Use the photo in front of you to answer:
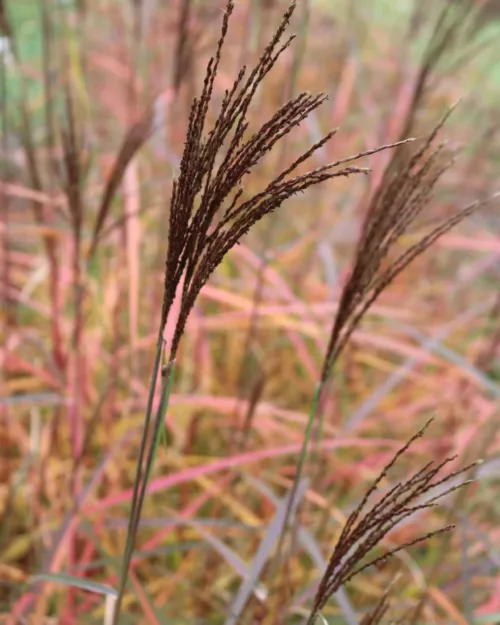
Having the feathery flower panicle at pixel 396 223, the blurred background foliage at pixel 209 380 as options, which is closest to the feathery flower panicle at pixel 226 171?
the feathery flower panicle at pixel 396 223

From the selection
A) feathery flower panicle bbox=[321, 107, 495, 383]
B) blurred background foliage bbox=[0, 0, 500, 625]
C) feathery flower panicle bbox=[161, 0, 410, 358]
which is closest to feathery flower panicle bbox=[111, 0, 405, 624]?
feathery flower panicle bbox=[161, 0, 410, 358]

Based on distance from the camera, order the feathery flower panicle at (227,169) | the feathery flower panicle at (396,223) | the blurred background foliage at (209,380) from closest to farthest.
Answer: the feathery flower panicle at (227,169)
the feathery flower panicle at (396,223)
the blurred background foliage at (209,380)

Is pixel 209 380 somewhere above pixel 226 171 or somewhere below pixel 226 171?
below

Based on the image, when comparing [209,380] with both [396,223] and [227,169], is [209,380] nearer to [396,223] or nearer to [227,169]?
[396,223]

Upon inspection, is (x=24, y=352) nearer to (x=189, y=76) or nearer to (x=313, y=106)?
(x=189, y=76)

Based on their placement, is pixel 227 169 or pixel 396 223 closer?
pixel 227 169

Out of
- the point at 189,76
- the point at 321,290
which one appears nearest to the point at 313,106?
the point at 189,76

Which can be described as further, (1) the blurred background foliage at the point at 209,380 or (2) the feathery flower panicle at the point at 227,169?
(1) the blurred background foliage at the point at 209,380

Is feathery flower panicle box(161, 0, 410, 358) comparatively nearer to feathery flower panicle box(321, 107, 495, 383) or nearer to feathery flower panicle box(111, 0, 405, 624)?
feathery flower panicle box(111, 0, 405, 624)

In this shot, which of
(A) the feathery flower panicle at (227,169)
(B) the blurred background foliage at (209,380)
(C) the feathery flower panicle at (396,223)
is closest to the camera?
(A) the feathery flower panicle at (227,169)

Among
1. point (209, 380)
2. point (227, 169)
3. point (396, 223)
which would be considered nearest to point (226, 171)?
point (227, 169)

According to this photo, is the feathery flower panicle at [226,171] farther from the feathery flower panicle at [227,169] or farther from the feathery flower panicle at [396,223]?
the feathery flower panicle at [396,223]
